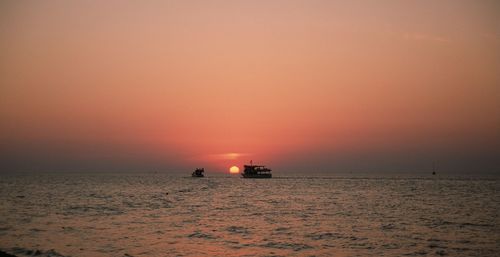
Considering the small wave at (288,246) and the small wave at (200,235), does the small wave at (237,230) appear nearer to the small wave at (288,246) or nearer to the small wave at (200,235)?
the small wave at (200,235)

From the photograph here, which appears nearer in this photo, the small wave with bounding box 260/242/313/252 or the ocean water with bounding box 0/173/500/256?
the ocean water with bounding box 0/173/500/256

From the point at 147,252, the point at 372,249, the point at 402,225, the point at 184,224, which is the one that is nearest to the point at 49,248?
the point at 147,252

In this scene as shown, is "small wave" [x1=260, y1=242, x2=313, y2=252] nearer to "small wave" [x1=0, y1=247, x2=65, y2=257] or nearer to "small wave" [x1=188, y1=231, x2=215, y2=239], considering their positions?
"small wave" [x1=188, y1=231, x2=215, y2=239]

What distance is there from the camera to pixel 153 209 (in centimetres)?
5525

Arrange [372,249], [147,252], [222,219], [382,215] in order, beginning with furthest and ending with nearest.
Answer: [382,215]
[222,219]
[372,249]
[147,252]

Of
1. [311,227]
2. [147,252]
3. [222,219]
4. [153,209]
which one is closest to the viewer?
[147,252]

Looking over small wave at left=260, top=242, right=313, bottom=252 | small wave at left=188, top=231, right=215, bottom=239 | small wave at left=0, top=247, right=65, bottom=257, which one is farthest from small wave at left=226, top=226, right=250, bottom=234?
small wave at left=0, top=247, right=65, bottom=257

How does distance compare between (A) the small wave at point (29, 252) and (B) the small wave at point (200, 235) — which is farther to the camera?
(B) the small wave at point (200, 235)

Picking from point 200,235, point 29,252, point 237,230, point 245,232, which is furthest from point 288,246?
point 29,252

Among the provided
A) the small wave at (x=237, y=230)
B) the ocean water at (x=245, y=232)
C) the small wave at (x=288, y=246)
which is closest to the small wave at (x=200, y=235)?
the ocean water at (x=245, y=232)

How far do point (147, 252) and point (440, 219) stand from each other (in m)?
31.2

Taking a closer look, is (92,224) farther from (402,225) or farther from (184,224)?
(402,225)

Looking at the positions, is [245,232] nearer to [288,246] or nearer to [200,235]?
[200,235]

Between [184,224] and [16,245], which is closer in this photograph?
[16,245]
